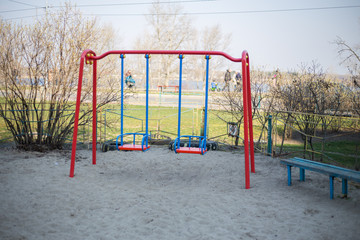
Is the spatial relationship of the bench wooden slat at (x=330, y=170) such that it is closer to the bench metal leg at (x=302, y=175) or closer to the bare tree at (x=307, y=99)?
the bench metal leg at (x=302, y=175)

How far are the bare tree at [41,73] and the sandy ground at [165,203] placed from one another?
3.45 feet

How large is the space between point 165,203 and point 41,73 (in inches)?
198

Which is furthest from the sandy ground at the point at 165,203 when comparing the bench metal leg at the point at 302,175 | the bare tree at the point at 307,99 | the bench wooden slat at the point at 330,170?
the bare tree at the point at 307,99

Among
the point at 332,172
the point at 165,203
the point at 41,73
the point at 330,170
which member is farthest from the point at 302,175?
the point at 41,73

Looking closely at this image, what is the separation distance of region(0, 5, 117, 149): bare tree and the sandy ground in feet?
3.45

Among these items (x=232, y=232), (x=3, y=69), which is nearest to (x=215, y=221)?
(x=232, y=232)

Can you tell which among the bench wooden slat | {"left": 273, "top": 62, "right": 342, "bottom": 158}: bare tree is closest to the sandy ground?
the bench wooden slat

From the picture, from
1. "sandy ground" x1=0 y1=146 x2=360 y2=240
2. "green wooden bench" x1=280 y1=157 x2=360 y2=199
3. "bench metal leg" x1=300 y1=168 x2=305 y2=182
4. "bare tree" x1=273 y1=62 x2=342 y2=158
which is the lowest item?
"sandy ground" x1=0 y1=146 x2=360 y2=240

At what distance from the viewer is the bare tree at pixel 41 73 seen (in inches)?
279

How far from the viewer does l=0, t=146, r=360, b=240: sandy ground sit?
3480 millimetres

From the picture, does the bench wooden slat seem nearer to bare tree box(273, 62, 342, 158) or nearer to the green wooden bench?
the green wooden bench

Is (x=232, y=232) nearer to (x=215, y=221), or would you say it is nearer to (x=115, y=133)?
(x=215, y=221)

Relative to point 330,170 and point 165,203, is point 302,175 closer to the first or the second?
point 330,170

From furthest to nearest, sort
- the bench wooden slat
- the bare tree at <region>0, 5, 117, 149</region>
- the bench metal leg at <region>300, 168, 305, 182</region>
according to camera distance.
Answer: the bare tree at <region>0, 5, 117, 149</region> → the bench metal leg at <region>300, 168, 305, 182</region> → the bench wooden slat
